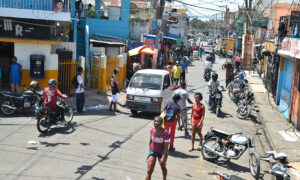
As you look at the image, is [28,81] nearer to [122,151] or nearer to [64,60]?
[64,60]

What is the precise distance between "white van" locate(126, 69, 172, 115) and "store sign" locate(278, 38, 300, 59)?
495 centimetres

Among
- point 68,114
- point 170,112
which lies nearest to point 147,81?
point 68,114

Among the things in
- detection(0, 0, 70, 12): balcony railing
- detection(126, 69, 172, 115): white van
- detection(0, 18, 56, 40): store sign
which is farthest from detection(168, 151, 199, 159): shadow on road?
detection(0, 0, 70, 12): balcony railing

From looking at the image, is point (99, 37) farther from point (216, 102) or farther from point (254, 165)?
point (254, 165)

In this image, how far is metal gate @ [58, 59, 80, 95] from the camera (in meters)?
15.7

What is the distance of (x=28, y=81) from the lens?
14336 mm

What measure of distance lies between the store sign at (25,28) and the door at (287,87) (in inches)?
413

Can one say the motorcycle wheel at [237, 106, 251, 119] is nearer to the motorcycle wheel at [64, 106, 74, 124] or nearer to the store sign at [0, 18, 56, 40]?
the motorcycle wheel at [64, 106, 74, 124]

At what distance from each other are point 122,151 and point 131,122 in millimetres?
3515

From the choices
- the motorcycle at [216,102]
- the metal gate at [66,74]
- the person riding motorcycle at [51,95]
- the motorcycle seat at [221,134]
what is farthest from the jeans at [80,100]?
the motorcycle seat at [221,134]

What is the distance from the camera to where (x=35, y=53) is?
1422cm

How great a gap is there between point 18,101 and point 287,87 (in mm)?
11516

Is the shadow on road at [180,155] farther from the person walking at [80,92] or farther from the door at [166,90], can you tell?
the person walking at [80,92]

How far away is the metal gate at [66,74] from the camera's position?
15742mm
